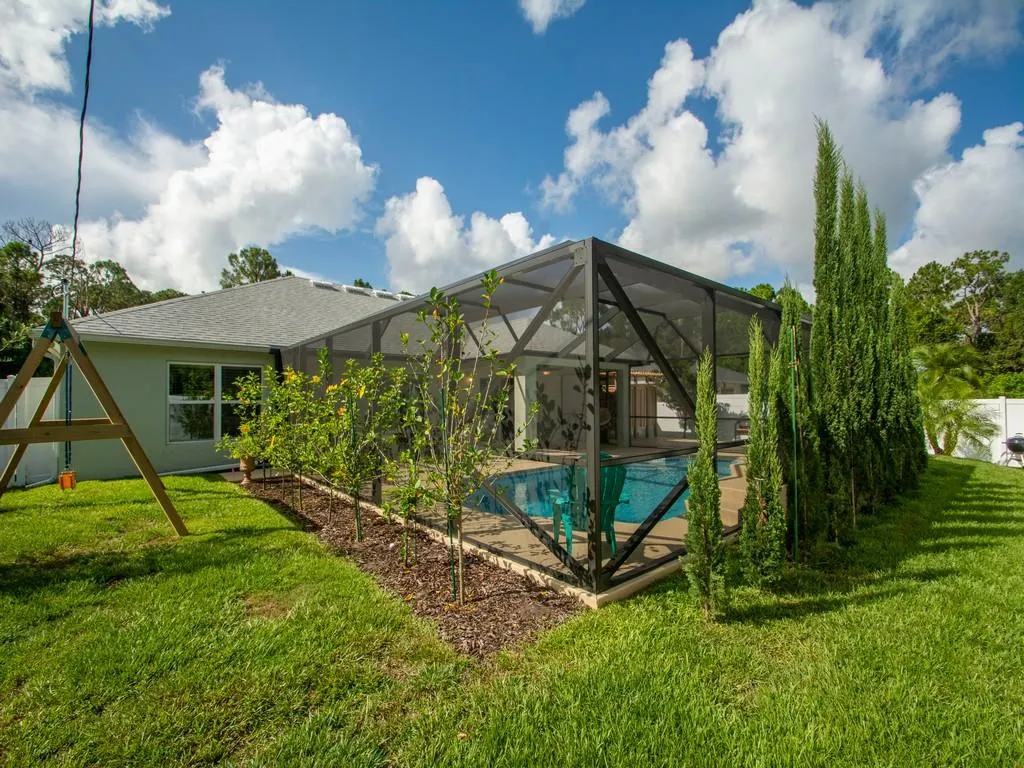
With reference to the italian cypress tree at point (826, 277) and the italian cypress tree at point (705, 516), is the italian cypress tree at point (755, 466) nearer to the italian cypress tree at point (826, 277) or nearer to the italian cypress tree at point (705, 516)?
the italian cypress tree at point (705, 516)

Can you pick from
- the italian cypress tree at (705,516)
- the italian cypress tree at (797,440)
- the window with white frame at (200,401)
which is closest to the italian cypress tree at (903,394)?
the italian cypress tree at (797,440)

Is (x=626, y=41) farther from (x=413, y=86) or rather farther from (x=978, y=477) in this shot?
(x=978, y=477)

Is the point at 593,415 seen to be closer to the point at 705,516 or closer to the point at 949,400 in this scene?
the point at 705,516

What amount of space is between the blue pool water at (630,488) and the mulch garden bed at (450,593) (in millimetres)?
759

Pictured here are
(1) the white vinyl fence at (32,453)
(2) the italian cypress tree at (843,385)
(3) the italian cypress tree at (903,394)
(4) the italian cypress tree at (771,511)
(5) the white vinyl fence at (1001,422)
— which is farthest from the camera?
(5) the white vinyl fence at (1001,422)

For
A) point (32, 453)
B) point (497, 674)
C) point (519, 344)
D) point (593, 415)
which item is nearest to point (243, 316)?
point (32, 453)

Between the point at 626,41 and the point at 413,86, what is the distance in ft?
12.3

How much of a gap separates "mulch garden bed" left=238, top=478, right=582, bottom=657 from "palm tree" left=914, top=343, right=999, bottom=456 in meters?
13.5

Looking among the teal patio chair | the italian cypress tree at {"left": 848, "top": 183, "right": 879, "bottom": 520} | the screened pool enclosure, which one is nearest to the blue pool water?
the screened pool enclosure

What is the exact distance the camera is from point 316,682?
2520 millimetres

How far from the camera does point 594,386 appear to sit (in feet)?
11.2

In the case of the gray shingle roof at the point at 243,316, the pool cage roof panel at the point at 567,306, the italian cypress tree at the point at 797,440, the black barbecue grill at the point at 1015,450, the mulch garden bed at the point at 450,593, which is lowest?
the mulch garden bed at the point at 450,593

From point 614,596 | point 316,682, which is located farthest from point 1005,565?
point 316,682

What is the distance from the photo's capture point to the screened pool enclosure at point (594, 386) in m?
3.63
